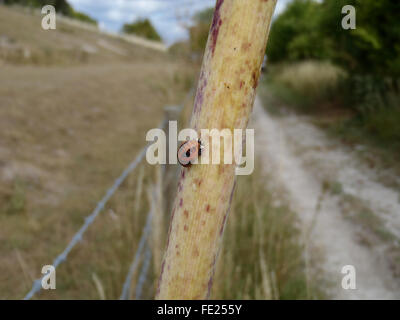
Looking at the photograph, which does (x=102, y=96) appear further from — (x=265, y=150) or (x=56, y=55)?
(x=56, y=55)

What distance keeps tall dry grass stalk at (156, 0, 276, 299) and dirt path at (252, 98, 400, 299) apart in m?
1.32

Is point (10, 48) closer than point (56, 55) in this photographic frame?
Yes

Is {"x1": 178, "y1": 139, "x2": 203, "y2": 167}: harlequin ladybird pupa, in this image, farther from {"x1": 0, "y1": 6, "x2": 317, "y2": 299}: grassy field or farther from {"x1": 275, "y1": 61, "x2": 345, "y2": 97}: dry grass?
{"x1": 275, "y1": 61, "x2": 345, "y2": 97}: dry grass

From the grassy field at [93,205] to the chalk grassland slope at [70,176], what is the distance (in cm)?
1

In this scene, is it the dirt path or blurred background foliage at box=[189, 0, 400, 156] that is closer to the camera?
the dirt path

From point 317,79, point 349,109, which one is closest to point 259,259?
point 349,109

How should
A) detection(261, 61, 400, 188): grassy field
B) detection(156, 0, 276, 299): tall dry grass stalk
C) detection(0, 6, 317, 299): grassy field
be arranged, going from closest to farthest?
1. detection(156, 0, 276, 299): tall dry grass stalk
2. detection(0, 6, 317, 299): grassy field
3. detection(261, 61, 400, 188): grassy field

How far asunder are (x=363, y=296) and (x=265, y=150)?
11.8ft

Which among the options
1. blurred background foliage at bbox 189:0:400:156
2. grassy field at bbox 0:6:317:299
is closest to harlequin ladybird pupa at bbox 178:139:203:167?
grassy field at bbox 0:6:317:299

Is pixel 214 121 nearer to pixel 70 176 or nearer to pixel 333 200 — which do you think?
pixel 333 200

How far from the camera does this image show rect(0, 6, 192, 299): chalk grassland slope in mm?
2457

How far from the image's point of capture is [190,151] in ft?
2.35
